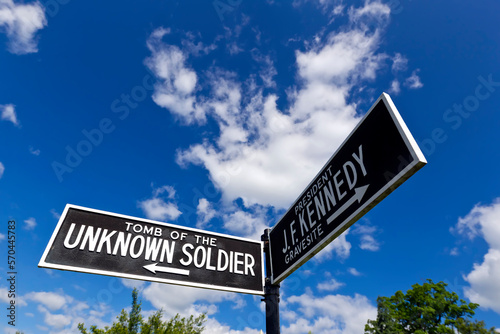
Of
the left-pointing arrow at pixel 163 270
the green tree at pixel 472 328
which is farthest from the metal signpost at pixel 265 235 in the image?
the green tree at pixel 472 328

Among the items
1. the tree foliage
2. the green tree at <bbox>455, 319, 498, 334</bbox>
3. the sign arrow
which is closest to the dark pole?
the sign arrow

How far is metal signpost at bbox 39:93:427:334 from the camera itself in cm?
231

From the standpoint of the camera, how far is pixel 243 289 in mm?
3830

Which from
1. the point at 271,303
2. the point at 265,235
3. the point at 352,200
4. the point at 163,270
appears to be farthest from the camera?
the point at 265,235

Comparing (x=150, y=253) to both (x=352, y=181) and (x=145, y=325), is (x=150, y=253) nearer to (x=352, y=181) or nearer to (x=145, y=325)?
(x=352, y=181)

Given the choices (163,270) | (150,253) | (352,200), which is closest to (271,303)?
(163,270)

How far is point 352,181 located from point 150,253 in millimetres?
2567

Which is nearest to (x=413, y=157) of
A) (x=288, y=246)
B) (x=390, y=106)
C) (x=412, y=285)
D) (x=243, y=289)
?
(x=390, y=106)

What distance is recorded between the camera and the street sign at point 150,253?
10.7ft

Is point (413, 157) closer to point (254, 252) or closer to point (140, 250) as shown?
point (254, 252)

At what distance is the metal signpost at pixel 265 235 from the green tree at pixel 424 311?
27.8 m

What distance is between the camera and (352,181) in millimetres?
2641

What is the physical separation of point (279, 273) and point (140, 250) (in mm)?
1798

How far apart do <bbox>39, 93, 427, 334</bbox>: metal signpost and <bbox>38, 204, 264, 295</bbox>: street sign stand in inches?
0.4
